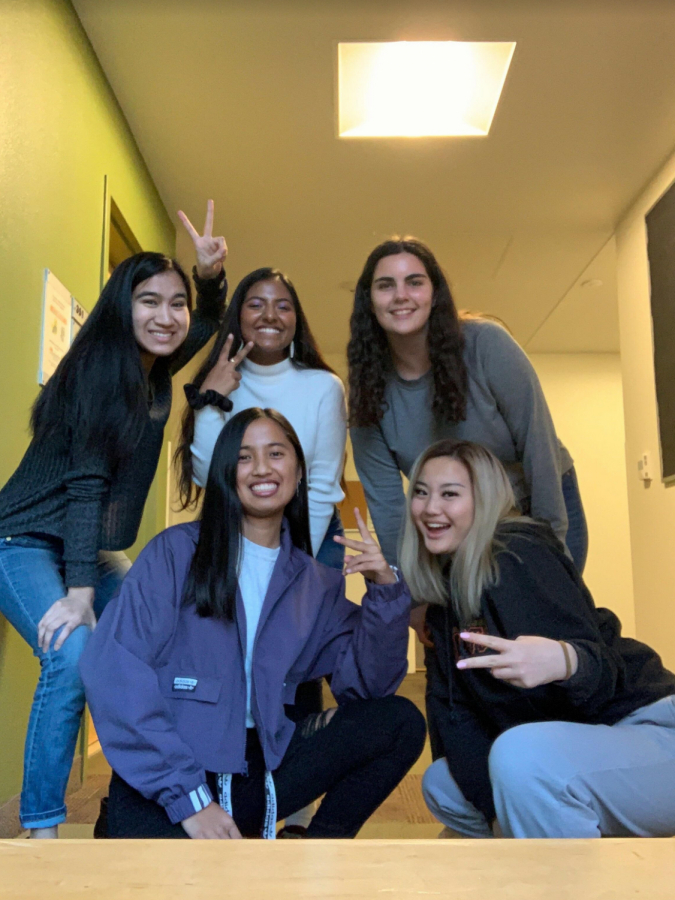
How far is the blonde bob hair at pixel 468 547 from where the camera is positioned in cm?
142

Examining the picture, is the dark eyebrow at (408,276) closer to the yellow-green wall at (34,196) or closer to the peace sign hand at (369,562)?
the peace sign hand at (369,562)

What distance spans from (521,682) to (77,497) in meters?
0.92

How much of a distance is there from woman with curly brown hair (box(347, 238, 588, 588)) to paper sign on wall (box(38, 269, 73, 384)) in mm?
945

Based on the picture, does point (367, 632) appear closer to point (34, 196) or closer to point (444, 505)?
point (444, 505)

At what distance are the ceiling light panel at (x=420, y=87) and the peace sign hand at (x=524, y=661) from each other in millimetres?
2352

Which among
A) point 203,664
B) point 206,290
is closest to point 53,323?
point 206,290

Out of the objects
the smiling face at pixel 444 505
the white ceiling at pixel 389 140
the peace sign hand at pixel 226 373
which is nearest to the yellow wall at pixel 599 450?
the white ceiling at pixel 389 140

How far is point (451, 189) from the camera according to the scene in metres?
3.84

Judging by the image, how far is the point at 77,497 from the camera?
61.3 inches

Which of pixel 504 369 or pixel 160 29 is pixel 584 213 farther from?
pixel 504 369

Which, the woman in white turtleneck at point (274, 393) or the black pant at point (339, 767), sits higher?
the woman in white turtleneck at point (274, 393)

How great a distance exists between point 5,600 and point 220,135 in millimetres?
2428

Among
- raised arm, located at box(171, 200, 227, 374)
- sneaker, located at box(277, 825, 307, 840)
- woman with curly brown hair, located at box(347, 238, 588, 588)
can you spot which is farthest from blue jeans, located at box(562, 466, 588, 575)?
raised arm, located at box(171, 200, 227, 374)

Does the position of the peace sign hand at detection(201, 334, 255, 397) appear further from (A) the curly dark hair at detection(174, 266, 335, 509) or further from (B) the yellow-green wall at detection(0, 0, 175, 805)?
(B) the yellow-green wall at detection(0, 0, 175, 805)
